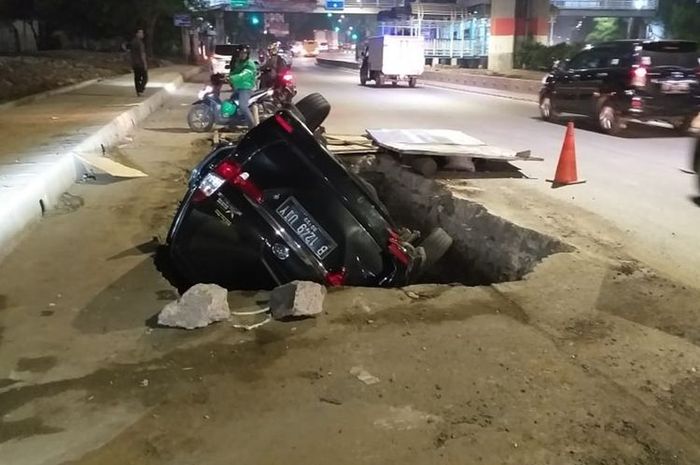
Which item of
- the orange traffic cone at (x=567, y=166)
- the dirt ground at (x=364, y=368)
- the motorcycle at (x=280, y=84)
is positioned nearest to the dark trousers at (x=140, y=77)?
the motorcycle at (x=280, y=84)

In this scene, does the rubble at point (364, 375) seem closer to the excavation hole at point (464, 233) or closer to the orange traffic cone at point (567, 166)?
the excavation hole at point (464, 233)

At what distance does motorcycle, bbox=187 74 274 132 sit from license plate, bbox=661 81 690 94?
813 centimetres

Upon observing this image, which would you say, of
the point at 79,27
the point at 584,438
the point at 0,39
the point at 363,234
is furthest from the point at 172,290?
the point at 79,27

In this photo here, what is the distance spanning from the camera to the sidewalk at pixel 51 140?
6984 millimetres

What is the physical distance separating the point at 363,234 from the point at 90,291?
2097mm

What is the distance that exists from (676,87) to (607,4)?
2446 inches

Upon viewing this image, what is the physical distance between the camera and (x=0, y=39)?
38281 mm

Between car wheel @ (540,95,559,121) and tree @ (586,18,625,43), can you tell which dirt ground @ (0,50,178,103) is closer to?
car wheel @ (540,95,559,121)

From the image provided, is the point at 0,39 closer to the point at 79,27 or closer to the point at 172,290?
the point at 79,27

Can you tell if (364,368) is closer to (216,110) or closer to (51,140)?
(51,140)

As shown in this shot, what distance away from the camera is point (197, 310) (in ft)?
15.0

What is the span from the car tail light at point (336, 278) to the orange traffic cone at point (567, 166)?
5080 millimetres

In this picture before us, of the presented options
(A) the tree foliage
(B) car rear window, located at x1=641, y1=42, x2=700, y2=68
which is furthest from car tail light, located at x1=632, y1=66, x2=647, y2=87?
(A) the tree foliage

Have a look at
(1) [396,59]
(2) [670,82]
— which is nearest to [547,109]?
(2) [670,82]
